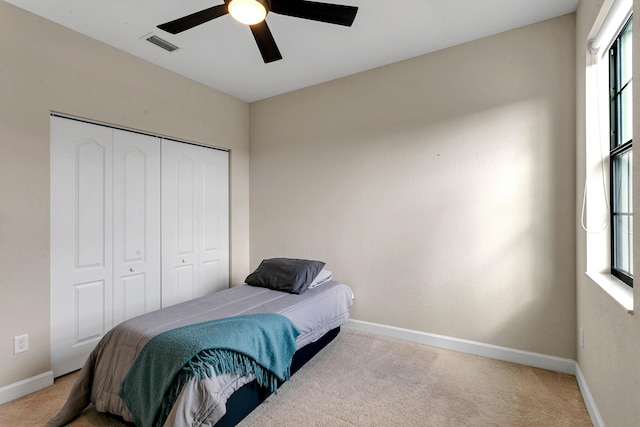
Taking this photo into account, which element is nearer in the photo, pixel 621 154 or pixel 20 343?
pixel 621 154

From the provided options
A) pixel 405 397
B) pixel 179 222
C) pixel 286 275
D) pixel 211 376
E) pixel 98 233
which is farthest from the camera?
pixel 179 222

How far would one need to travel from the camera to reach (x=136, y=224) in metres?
2.98

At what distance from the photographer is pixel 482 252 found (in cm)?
273

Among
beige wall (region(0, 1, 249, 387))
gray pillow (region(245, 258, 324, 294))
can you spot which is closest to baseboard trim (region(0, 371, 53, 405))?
beige wall (region(0, 1, 249, 387))

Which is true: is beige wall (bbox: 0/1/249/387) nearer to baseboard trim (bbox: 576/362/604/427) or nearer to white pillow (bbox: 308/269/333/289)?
white pillow (bbox: 308/269/333/289)

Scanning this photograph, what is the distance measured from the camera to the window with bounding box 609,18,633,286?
1.70m

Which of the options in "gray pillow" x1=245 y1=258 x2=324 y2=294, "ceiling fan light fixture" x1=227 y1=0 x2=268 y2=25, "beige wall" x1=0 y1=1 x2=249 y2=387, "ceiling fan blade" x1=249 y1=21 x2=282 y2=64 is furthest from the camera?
"gray pillow" x1=245 y1=258 x2=324 y2=294

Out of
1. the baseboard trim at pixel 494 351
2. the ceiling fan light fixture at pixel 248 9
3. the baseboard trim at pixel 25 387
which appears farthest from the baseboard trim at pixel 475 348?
the ceiling fan light fixture at pixel 248 9

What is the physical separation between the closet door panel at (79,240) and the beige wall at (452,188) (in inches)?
73.9

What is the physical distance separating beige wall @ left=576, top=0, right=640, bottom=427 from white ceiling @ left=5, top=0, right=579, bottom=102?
570 millimetres

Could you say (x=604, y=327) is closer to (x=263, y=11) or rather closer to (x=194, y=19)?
(x=263, y=11)

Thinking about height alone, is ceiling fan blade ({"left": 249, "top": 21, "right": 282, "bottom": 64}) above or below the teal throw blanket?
above

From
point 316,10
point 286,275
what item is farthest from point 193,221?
point 316,10

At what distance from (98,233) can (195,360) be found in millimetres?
1824
